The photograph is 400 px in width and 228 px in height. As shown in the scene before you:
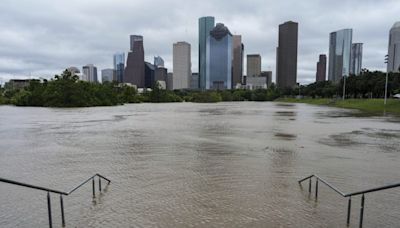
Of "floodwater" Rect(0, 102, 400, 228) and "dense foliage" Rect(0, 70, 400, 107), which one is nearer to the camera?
"floodwater" Rect(0, 102, 400, 228)

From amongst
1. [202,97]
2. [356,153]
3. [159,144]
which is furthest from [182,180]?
[202,97]

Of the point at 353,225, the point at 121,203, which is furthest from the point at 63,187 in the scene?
the point at 353,225

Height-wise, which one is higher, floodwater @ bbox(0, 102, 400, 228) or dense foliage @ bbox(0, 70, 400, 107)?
dense foliage @ bbox(0, 70, 400, 107)

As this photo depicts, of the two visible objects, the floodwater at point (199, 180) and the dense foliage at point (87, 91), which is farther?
the dense foliage at point (87, 91)

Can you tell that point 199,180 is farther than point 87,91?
No

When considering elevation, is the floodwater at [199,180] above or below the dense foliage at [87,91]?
below

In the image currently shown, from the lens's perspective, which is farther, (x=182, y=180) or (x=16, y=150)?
(x=16, y=150)

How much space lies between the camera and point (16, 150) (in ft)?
46.4

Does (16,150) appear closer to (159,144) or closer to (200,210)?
(159,144)

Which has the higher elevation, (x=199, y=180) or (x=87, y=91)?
(x=87, y=91)

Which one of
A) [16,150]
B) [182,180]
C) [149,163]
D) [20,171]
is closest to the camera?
[182,180]

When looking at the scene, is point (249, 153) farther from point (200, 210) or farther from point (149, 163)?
point (200, 210)

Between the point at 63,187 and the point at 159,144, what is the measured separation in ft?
24.2

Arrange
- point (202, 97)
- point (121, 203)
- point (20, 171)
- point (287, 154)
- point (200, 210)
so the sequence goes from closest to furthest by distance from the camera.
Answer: point (200, 210) → point (121, 203) → point (20, 171) → point (287, 154) → point (202, 97)
